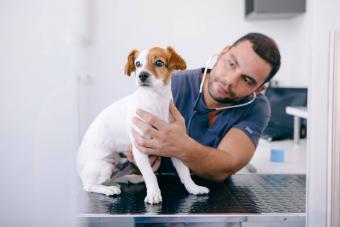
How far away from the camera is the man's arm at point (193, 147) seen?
612 millimetres

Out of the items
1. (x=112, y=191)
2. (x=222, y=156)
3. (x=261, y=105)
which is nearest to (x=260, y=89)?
(x=261, y=105)

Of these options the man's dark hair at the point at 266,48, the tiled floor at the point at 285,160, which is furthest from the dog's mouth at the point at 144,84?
the tiled floor at the point at 285,160

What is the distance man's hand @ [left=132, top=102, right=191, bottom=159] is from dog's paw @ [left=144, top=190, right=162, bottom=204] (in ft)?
0.24

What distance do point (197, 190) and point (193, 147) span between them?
8cm

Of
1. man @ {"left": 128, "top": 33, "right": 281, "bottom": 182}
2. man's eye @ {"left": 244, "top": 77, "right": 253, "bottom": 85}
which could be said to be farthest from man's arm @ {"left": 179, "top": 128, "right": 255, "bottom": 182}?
man's eye @ {"left": 244, "top": 77, "right": 253, "bottom": 85}

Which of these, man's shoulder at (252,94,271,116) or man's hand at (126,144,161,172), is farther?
man's shoulder at (252,94,271,116)

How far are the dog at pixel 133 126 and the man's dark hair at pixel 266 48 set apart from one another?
189 millimetres

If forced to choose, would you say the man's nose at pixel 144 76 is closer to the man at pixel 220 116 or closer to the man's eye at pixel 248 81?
the man at pixel 220 116

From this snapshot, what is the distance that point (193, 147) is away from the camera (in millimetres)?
658

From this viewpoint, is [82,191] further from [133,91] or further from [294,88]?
[294,88]

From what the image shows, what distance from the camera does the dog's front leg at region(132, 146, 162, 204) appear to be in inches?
22.6

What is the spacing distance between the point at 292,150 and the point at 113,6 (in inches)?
19.9

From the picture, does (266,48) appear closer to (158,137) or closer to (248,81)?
(248,81)

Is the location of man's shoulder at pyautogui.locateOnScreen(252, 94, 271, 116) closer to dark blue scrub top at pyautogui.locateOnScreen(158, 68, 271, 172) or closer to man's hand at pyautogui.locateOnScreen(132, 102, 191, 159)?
dark blue scrub top at pyautogui.locateOnScreen(158, 68, 271, 172)
